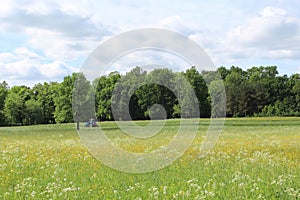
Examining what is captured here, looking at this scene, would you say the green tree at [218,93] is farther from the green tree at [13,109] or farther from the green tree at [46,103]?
the green tree at [46,103]

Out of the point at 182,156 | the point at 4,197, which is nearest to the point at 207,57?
the point at 182,156

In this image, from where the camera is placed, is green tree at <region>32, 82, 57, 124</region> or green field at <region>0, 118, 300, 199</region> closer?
green field at <region>0, 118, 300, 199</region>

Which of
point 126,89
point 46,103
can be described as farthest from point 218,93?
point 46,103

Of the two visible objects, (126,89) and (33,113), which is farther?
(33,113)

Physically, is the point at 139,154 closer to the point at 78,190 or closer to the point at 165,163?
the point at 165,163

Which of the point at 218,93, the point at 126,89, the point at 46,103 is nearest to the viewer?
the point at 126,89

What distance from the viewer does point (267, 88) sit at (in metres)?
107

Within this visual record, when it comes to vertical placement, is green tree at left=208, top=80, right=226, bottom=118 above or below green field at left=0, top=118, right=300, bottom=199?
above

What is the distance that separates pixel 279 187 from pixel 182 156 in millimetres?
6419

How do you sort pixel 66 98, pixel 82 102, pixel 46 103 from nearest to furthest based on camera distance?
1. pixel 82 102
2. pixel 66 98
3. pixel 46 103

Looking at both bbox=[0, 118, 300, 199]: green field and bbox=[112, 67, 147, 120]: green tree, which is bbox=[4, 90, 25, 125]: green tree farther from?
bbox=[0, 118, 300, 199]: green field

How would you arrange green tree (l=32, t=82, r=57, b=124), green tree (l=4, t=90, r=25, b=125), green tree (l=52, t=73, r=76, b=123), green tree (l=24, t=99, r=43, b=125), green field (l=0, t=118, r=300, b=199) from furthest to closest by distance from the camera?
green tree (l=32, t=82, r=57, b=124) < green tree (l=24, t=99, r=43, b=125) < green tree (l=4, t=90, r=25, b=125) < green tree (l=52, t=73, r=76, b=123) < green field (l=0, t=118, r=300, b=199)

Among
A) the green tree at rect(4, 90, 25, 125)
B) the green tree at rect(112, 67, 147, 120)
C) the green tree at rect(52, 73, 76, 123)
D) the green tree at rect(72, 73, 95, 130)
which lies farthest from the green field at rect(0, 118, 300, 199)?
the green tree at rect(4, 90, 25, 125)

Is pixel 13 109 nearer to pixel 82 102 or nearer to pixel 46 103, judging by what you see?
pixel 46 103
